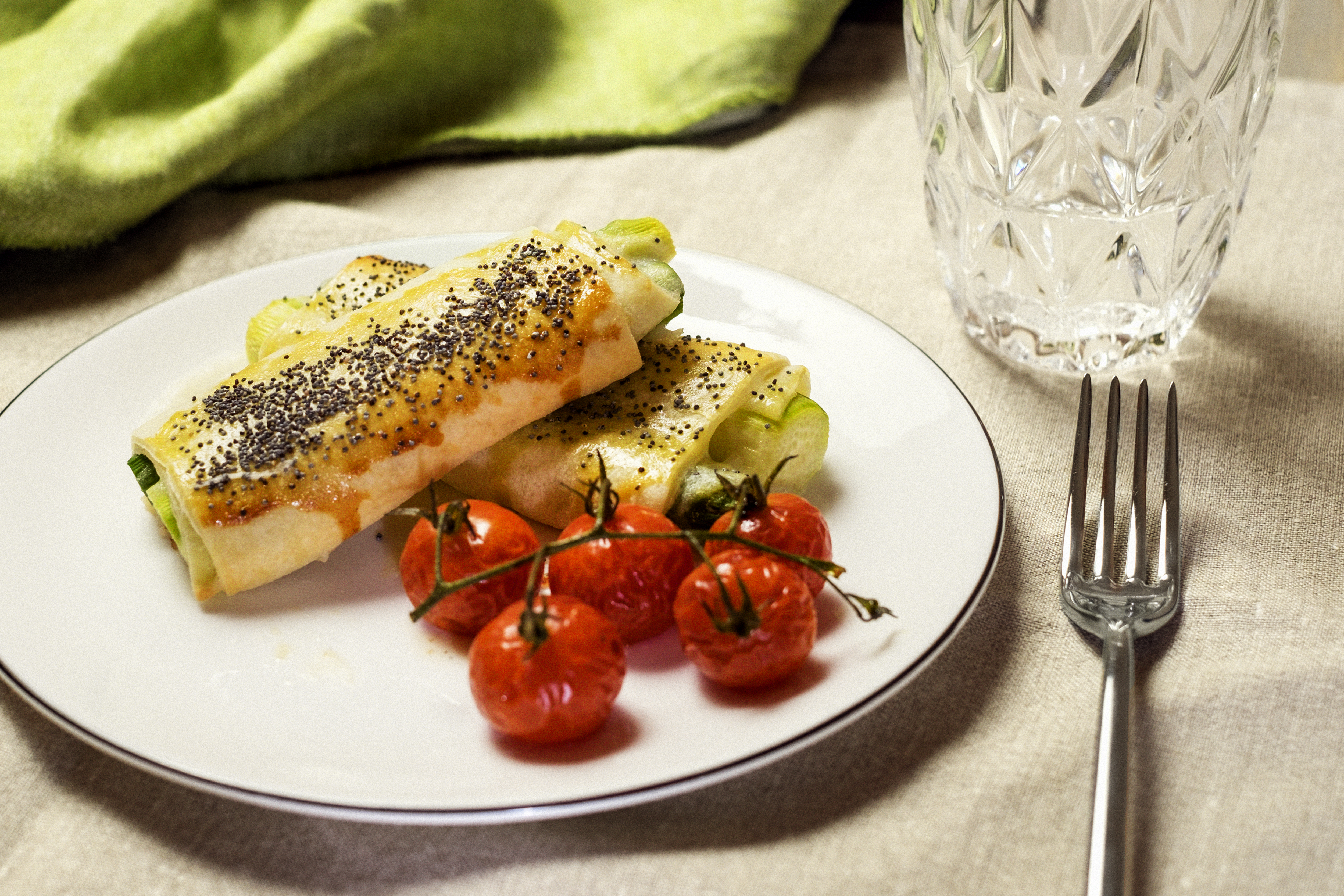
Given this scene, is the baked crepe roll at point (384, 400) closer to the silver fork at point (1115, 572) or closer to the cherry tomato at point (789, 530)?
the cherry tomato at point (789, 530)

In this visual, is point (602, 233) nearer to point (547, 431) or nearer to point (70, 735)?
point (547, 431)

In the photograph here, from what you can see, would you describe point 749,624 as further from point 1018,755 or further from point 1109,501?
point 1109,501

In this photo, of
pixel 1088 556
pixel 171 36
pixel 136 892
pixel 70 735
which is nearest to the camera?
pixel 136 892

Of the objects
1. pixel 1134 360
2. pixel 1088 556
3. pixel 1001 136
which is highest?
pixel 1001 136

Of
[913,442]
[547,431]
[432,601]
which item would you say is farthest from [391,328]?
[913,442]

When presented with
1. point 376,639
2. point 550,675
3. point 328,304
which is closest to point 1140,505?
point 550,675

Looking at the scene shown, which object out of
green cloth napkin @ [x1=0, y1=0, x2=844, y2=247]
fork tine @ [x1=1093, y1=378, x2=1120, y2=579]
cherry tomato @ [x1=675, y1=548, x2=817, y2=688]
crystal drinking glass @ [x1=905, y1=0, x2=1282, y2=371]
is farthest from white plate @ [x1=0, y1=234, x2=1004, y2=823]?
green cloth napkin @ [x1=0, y1=0, x2=844, y2=247]

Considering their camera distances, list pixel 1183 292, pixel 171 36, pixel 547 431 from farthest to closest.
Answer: pixel 171 36, pixel 1183 292, pixel 547 431
